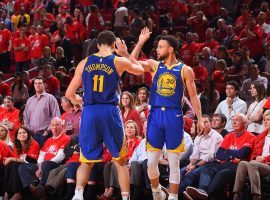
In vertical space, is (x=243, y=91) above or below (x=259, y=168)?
above

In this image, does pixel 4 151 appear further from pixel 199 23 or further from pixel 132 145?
pixel 199 23

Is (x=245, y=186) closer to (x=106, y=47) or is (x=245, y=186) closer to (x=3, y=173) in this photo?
(x=106, y=47)

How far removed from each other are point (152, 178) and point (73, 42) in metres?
9.68

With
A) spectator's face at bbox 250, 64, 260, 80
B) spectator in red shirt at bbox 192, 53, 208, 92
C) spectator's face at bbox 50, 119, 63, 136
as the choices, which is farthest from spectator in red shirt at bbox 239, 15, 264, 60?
spectator's face at bbox 50, 119, 63, 136

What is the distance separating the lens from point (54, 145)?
473 inches

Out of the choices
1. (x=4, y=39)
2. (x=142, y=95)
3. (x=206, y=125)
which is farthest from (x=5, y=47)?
(x=206, y=125)

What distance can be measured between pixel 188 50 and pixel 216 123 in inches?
192

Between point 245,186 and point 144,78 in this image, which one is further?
point 144,78

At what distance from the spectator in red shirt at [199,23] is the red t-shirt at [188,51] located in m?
1.37

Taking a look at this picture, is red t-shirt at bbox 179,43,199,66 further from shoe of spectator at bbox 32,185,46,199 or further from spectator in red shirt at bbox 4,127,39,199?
shoe of spectator at bbox 32,185,46,199

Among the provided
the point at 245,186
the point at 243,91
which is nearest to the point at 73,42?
the point at 243,91

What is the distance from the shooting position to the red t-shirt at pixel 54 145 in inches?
471

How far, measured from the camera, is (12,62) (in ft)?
62.3

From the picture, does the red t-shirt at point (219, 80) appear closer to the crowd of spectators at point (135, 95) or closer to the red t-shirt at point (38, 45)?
the crowd of spectators at point (135, 95)
